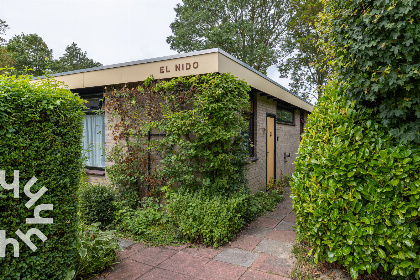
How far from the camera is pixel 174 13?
2044 centimetres

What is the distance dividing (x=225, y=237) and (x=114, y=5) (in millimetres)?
7885

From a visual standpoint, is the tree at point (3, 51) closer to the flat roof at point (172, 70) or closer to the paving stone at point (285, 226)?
the flat roof at point (172, 70)

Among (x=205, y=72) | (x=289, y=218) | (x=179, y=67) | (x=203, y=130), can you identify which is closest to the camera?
(x=203, y=130)

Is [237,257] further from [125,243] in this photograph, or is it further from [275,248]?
[125,243]

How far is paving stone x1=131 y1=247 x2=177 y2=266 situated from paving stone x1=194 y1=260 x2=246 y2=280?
2.28ft

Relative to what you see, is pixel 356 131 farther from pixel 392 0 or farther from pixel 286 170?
pixel 286 170

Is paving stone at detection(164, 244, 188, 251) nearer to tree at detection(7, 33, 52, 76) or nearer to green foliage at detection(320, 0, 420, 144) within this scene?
green foliage at detection(320, 0, 420, 144)

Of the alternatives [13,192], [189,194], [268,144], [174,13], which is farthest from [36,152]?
[174,13]

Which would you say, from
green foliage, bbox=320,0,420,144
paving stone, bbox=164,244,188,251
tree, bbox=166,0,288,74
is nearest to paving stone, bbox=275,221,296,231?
paving stone, bbox=164,244,188,251

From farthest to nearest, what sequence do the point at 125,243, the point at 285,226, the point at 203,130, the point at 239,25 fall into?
1. the point at 239,25
2. the point at 285,226
3. the point at 203,130
4. the point at 125,243

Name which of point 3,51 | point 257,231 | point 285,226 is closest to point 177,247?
point 257,231

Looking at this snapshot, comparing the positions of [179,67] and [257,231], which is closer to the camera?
[257,231]

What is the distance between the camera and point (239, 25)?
17219mm

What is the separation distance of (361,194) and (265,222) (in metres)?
2.90
